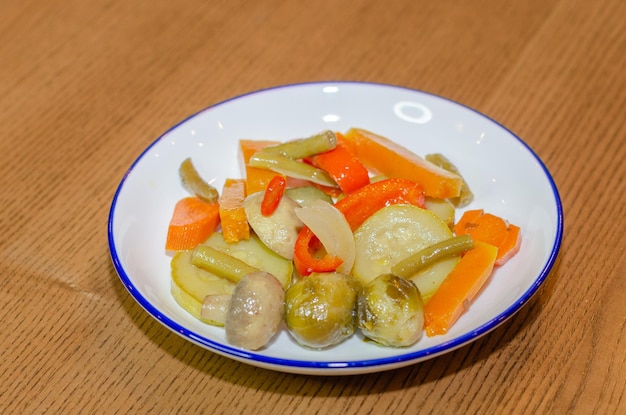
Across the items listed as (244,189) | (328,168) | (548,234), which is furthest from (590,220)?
(244,189)

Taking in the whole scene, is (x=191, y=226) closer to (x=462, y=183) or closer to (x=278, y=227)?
(x=278, y=227)

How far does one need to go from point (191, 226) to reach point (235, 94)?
102 centimetres

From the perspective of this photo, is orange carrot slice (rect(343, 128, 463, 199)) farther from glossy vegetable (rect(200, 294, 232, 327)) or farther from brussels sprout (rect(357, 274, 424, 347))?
glossy vegetable (rect(200, 294, 232, 327))

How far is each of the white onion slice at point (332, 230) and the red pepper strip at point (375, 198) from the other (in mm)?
138

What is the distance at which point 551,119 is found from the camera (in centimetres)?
266

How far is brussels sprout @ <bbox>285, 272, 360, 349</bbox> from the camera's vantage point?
1.62 metres

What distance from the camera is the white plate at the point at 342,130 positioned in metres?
1.66

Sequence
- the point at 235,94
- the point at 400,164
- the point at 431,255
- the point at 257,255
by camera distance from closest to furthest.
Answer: the point at 431,255
the point at 257,255
the point at 400,164
the point at 235,94

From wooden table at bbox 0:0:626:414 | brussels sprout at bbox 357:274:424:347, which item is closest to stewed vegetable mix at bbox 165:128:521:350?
brussels sprout at bbox 357:274:424:347

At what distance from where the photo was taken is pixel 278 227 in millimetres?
1909

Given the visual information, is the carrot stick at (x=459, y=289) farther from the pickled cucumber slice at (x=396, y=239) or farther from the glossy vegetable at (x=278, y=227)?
the glossy vegetable at (x=278, y=227)

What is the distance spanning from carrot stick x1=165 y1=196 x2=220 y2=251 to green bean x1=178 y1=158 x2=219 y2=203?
0.05m

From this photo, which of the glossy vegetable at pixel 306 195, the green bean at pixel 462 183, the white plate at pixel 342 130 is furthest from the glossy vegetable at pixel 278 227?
the green bean at pixel 462 183

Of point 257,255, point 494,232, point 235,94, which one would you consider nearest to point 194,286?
point 257,255
